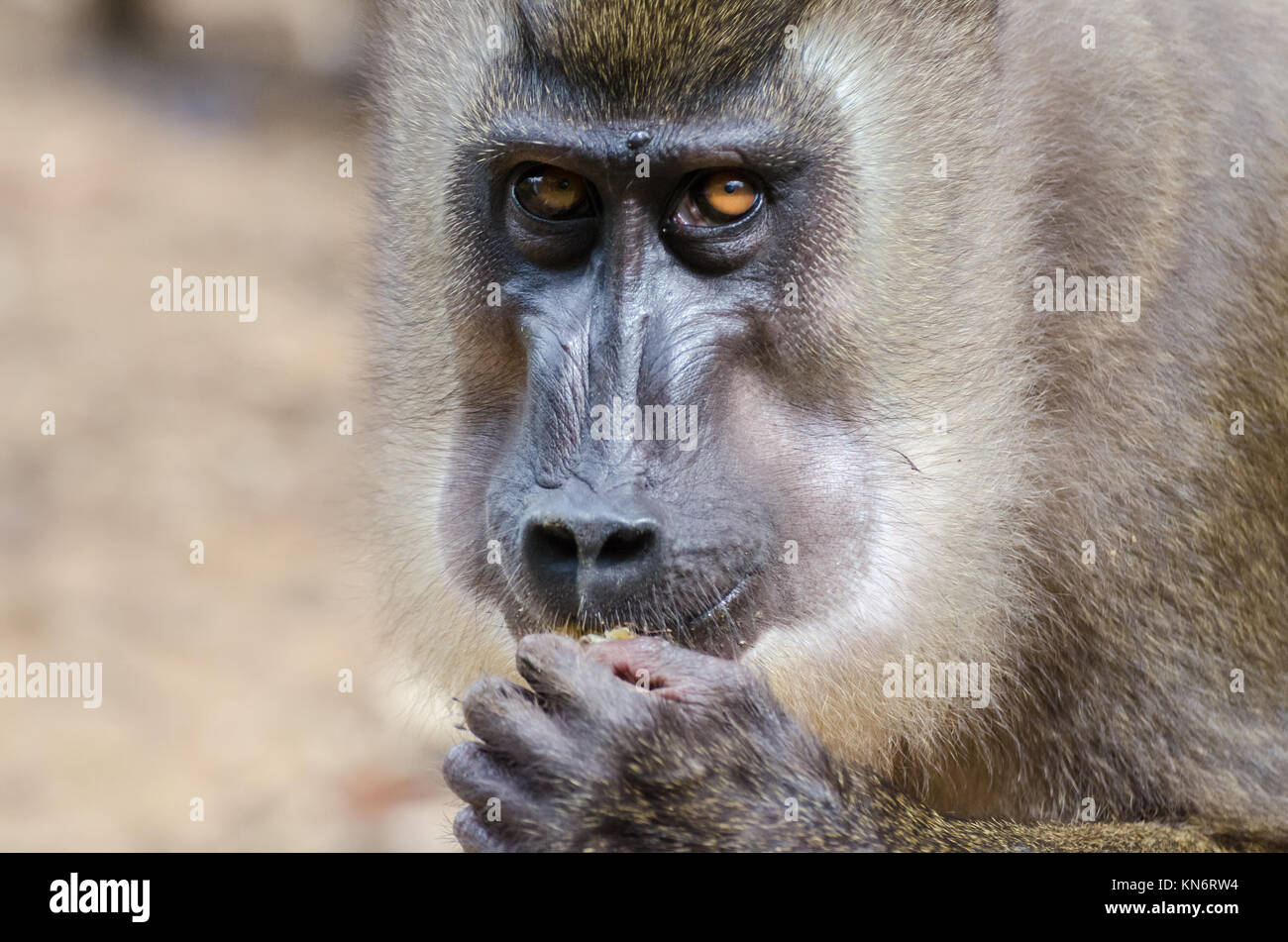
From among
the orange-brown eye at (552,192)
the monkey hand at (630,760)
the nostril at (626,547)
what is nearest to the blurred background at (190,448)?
the orange-brown eye at (552,192)

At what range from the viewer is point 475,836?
3.84 meters

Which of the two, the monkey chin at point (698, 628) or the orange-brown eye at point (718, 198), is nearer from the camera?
the monkey chin at point (698, 628)

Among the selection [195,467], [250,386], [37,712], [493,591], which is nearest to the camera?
[493,591]

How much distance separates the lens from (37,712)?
8.57 metres

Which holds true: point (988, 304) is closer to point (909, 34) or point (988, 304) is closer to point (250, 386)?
point (909, 34)

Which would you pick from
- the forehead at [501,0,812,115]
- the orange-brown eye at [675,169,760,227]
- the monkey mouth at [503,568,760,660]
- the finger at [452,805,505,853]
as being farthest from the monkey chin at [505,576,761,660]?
the forehead at [501,0,812,115]

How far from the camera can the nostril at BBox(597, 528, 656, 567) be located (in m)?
3.88

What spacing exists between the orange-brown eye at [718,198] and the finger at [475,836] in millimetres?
1682

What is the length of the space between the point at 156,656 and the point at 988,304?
6051 mm

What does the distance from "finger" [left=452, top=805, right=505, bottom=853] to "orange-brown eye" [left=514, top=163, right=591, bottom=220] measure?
5.55 ft

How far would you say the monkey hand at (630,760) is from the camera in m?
3.71

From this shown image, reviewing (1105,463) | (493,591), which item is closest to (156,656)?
(493,591)

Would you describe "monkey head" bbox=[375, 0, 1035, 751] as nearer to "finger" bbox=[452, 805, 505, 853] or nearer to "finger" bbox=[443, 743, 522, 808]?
"finger" bbox=[443, 743, 522, 808]

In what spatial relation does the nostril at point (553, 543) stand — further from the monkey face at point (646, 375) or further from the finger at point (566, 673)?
the finger at point (566, 673)
